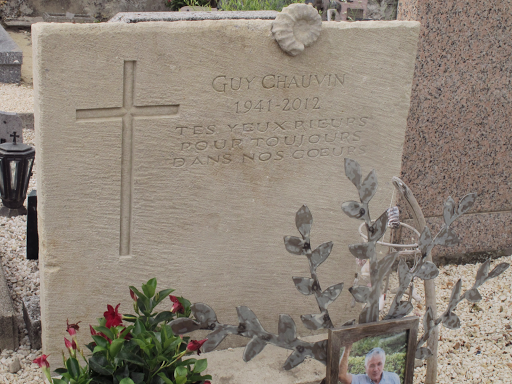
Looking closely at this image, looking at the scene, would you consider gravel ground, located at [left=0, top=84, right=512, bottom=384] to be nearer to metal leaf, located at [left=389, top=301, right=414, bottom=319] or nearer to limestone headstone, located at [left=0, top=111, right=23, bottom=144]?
limestone headstone, located at [left=0, top=111, right=23, bottom=144]

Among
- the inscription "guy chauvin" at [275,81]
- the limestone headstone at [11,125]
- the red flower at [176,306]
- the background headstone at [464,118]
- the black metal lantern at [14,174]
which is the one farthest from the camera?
the limestone headstone at [11,125]

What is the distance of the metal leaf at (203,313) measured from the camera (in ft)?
6.00

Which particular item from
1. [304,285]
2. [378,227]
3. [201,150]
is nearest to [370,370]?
[304,285]

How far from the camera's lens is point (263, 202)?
2.60m

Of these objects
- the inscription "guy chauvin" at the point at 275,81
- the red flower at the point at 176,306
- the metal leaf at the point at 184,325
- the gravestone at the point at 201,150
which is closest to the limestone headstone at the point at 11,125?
the gravestone at the point at 201,150

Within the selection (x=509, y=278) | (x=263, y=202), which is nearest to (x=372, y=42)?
(x=263, y=202)

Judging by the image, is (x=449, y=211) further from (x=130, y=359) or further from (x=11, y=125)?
(x=11, y=125)

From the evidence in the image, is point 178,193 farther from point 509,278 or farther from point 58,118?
point 509,278

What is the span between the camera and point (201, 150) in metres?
2.43

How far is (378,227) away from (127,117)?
1.03m

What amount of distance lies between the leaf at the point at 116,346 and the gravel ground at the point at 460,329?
1089 mm

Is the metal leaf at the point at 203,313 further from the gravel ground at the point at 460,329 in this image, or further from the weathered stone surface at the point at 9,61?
the weathered stone surface at the point at 9,61

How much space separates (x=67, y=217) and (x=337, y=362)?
1.14m

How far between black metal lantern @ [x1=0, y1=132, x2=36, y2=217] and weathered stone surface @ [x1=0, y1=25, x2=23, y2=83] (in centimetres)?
326
